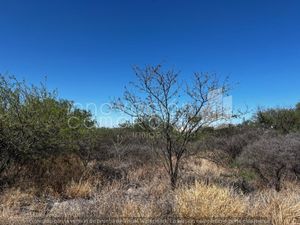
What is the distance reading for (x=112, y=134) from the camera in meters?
14.3

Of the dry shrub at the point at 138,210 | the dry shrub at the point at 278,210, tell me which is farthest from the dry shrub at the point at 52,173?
the dry shrub at the point at 278,210

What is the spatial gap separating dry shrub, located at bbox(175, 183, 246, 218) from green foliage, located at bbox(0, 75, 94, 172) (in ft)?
15.3

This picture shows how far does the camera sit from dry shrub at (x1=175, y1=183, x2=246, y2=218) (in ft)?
15.2

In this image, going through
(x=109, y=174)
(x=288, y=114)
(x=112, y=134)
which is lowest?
(x=109, y=174)

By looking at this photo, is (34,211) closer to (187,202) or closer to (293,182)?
(187,202)

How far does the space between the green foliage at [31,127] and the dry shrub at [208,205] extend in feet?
15.3

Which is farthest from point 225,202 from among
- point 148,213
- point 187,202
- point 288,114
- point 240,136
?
point 288,114

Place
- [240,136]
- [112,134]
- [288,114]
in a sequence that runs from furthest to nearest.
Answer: [288,114], [240,136], [112,134]

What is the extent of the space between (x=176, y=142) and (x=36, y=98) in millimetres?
4260

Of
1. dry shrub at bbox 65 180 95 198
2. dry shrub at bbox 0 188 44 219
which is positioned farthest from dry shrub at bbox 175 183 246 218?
dry shrub at bbox 65 180 95 198

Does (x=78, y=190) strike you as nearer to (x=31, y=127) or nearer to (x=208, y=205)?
(x=31, y=127)

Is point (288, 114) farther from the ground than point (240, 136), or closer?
farther from the ground

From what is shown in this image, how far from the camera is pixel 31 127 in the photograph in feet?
26.3

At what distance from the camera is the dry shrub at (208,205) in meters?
4.63
